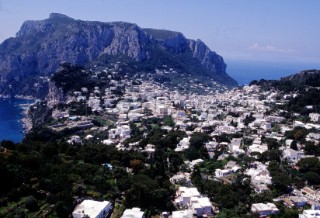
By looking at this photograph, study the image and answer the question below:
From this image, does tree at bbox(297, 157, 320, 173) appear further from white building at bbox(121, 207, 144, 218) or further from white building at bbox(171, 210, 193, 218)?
white building at bbox(121, 207, 144, 218)

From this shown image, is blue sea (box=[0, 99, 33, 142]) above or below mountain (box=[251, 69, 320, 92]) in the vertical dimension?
below

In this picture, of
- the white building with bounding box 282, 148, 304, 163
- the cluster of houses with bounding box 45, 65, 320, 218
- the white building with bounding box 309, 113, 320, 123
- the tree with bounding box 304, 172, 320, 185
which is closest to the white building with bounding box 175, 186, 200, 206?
the cluster of houses with bounding box 45, 65, 320, 218

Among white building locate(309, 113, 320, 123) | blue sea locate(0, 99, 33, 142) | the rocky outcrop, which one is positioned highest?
white building locate(309, 113, 320, 123)

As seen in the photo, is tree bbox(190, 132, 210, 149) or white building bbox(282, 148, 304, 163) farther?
tree bbox(190, 132, 210, 149)

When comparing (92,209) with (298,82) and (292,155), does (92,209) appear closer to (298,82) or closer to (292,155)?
(292,155)

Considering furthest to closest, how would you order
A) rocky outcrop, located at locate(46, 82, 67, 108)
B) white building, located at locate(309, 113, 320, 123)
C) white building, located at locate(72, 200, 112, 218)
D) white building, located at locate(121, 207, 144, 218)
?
1. rocky outcrop, located at locate(46, 82, 67, 108)
2. white building, located at locate(309, 113, 320, 123)
3. white building, located at locate(121, 207, 144, 218)
4. white building, located at locate(72, 200, 112, 218)

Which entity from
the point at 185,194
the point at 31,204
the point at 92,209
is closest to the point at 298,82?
the point at 185,194

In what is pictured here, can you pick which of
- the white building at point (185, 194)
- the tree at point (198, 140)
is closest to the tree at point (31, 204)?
the white building at point (185, 194)
